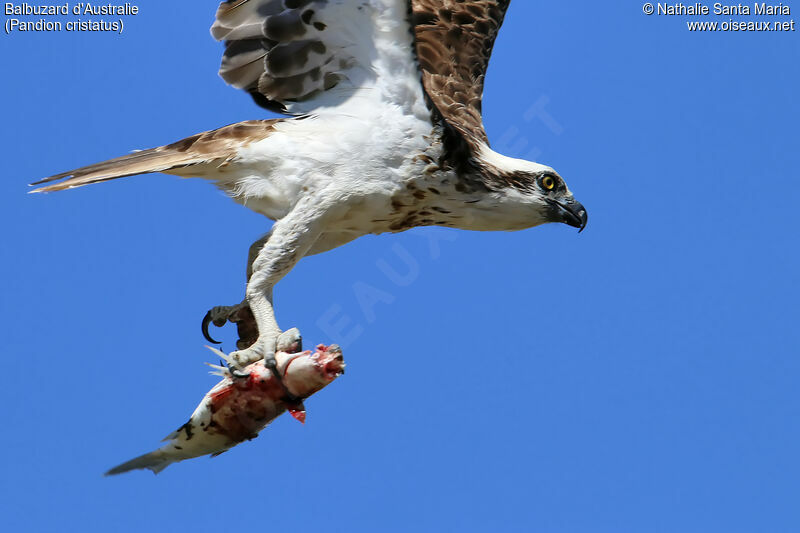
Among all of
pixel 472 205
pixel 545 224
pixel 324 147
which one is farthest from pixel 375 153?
pixel 545 224

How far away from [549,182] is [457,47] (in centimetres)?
189

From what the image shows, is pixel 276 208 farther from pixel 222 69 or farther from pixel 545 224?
pixel 545 224

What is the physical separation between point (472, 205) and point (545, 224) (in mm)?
813

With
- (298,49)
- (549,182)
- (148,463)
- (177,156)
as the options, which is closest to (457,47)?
(549,182)

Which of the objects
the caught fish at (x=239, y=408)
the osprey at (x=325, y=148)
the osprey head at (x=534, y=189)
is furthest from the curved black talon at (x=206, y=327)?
the osprey head at (x=534, y=189)

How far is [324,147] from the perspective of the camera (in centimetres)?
800

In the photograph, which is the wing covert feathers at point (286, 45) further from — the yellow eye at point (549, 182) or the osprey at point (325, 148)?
the yellow eye at point (549, 182)

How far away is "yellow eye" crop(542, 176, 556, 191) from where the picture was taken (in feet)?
28.8

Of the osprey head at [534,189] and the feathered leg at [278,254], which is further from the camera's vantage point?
the osprey head at [534,189]

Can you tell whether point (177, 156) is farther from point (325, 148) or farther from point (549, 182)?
point (549, 182)

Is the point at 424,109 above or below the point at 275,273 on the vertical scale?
above

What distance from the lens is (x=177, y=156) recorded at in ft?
26.7

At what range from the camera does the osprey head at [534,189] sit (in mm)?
8555

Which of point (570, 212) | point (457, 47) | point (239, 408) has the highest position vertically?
point (457, 47)
